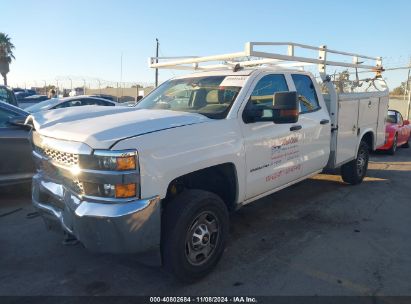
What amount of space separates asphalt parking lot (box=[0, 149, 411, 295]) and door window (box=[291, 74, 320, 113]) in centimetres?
147

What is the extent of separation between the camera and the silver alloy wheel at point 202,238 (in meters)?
3.40

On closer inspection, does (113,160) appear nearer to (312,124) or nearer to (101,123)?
(101,123)

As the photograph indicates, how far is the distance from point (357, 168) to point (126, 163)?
515cm

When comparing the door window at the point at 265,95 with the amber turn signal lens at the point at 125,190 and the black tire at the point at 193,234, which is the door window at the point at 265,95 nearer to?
the black tire at the point at 193,234

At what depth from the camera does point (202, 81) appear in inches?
180

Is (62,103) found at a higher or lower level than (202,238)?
higher

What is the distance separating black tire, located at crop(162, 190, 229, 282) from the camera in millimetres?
3193

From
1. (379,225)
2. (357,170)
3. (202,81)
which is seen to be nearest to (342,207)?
(379,225)

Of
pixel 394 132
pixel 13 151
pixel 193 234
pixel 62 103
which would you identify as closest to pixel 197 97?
pixel 193 234

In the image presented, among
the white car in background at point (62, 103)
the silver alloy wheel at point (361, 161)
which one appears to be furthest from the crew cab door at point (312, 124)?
the white car in background at point (62, 103)

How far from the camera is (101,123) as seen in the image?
334 centimetres

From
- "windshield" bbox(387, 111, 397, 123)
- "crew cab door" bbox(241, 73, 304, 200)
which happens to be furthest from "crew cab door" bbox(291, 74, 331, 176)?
"windshield" bbox(387, 111, 397, 123)

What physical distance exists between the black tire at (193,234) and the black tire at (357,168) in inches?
154

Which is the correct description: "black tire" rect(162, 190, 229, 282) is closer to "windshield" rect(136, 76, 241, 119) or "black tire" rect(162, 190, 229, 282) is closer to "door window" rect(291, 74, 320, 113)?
"windshield" rect(136, 76, 241, 119)
